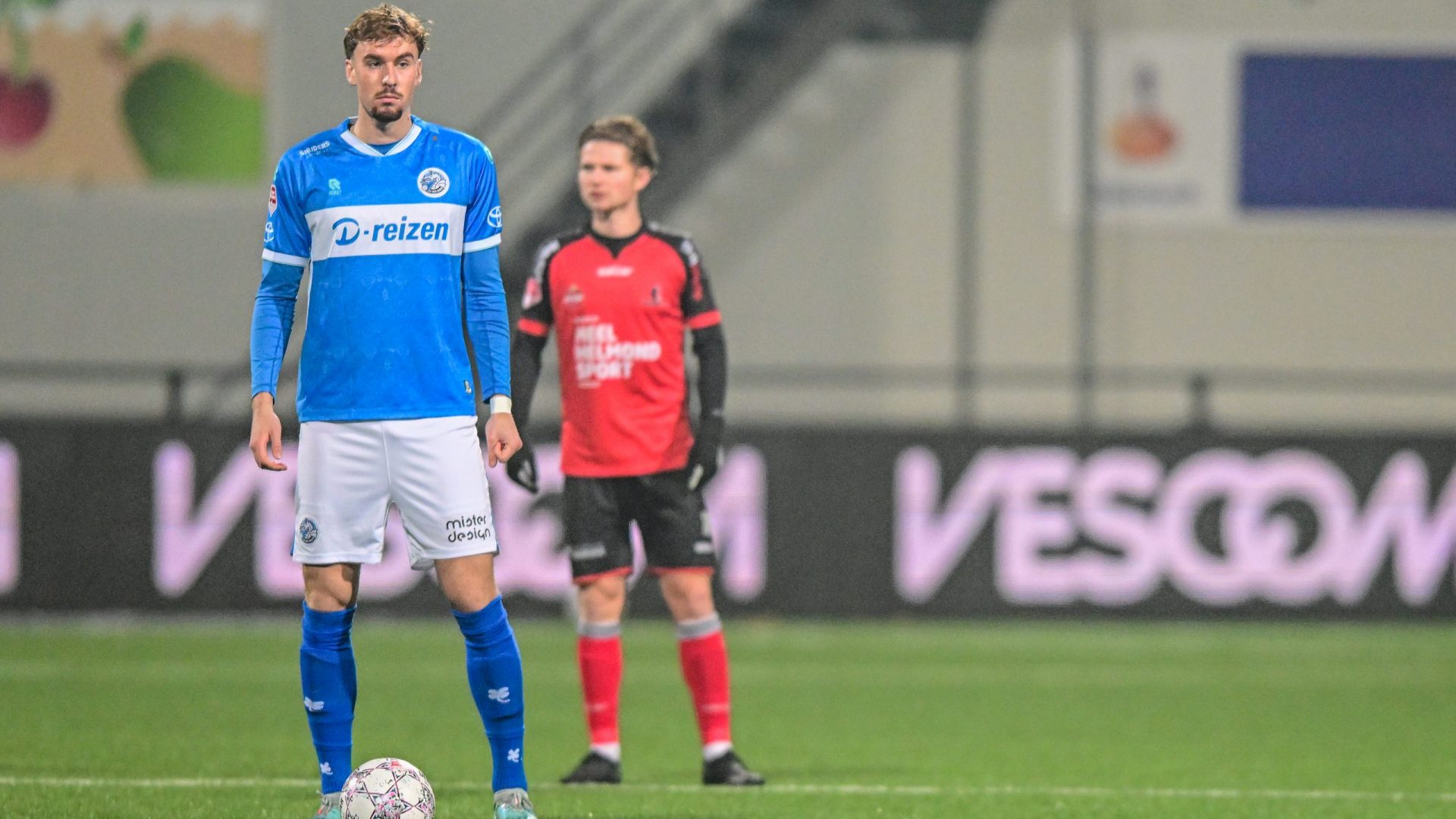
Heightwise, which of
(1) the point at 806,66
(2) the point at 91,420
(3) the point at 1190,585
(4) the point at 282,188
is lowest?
(3) the point at 1190,585

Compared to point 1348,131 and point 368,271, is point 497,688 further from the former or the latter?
point 1348,131

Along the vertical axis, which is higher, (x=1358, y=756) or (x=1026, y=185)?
(x=1026, y=185)

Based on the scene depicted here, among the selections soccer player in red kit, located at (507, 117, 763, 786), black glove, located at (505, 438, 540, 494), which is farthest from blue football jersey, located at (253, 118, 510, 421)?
soccer player in red kit, located at (507, 117, 763, 786)

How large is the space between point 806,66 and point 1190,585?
20.1 ft

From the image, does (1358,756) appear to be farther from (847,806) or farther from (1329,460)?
(1329,460)

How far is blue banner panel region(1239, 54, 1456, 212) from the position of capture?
705 inches

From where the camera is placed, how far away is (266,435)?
535 cm

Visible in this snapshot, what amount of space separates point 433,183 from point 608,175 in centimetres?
161

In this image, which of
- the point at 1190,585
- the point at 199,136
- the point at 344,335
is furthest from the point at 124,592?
the point at 344,335

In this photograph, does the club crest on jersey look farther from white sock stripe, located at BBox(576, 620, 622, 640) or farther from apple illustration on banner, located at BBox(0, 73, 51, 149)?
apple illustration on banner, located at BBox(0, 73, 51, 149)

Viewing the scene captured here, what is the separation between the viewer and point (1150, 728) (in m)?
8.93

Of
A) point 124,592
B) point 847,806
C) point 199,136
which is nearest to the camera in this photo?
point 847,806

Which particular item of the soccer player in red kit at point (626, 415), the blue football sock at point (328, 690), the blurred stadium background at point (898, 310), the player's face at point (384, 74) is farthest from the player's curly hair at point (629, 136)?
the blurred stadium background at point (898, 310)

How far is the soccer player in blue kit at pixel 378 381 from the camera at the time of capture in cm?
543
